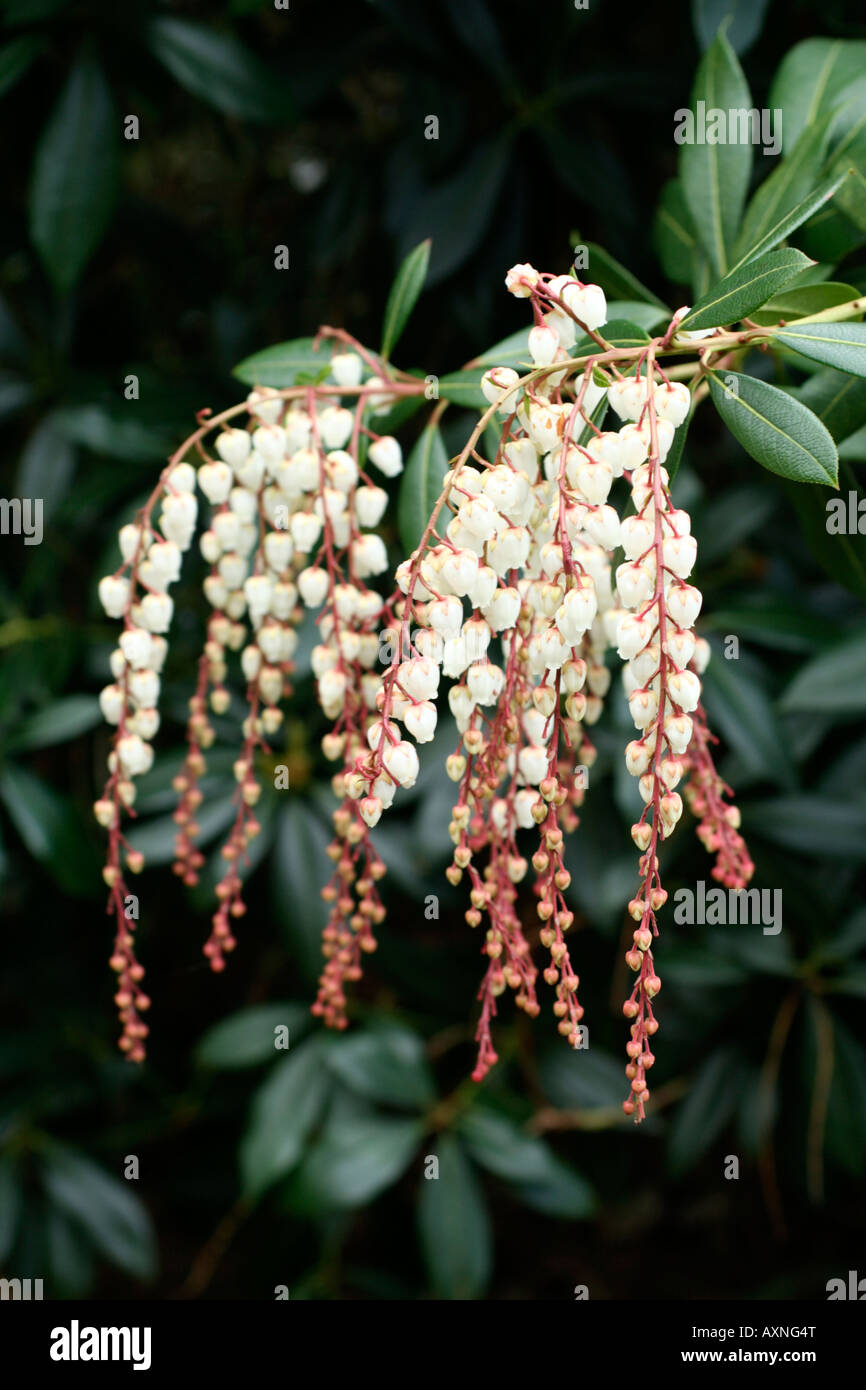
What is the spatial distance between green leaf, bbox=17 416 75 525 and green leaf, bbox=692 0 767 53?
104 centimetres

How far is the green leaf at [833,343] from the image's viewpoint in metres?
0.70

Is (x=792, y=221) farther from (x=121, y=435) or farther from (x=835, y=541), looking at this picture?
(x=121, y=435)

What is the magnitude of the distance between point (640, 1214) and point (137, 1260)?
1.04 metres

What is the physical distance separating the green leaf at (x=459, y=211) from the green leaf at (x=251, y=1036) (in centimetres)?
114

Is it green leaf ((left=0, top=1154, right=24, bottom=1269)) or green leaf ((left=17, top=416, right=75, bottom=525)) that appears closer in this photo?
green leaf ((left=17, top=416, right=75, bottom=525))

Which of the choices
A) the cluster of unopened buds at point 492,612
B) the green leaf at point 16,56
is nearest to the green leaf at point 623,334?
the cluster of unopened buds at point 492,612

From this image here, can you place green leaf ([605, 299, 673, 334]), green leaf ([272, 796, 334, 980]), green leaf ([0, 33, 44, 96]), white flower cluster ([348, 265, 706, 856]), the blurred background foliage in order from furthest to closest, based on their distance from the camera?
green leaf ([272, 796, 334, 980])
the blurred background foliage
green leaf ([0, 33, 44, 96])
green leaf ([605, 299, 673, 334])
white flower cluster ([348, 265, 706, 856])

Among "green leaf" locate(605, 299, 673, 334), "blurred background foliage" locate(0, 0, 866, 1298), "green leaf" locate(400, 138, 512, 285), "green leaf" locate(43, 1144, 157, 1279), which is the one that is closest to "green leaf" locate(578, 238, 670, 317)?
"green leaf" locate(605, 299, 673, 334)

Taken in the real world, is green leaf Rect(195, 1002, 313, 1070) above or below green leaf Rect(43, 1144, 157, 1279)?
above

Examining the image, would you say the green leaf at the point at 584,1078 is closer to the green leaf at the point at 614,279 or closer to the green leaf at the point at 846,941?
the green leaf at the point at 846,941

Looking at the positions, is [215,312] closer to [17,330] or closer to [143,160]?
[17,330]

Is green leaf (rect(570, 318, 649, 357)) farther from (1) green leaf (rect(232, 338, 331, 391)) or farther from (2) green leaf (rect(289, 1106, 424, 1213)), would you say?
(2) green leaf (rect(289, 1106, 424, 1213))

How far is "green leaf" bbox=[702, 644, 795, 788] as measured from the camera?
141cm

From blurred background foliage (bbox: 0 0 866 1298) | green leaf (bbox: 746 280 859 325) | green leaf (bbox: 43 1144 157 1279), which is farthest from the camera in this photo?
green leaf (bbox: 43 1144 157 1279)
